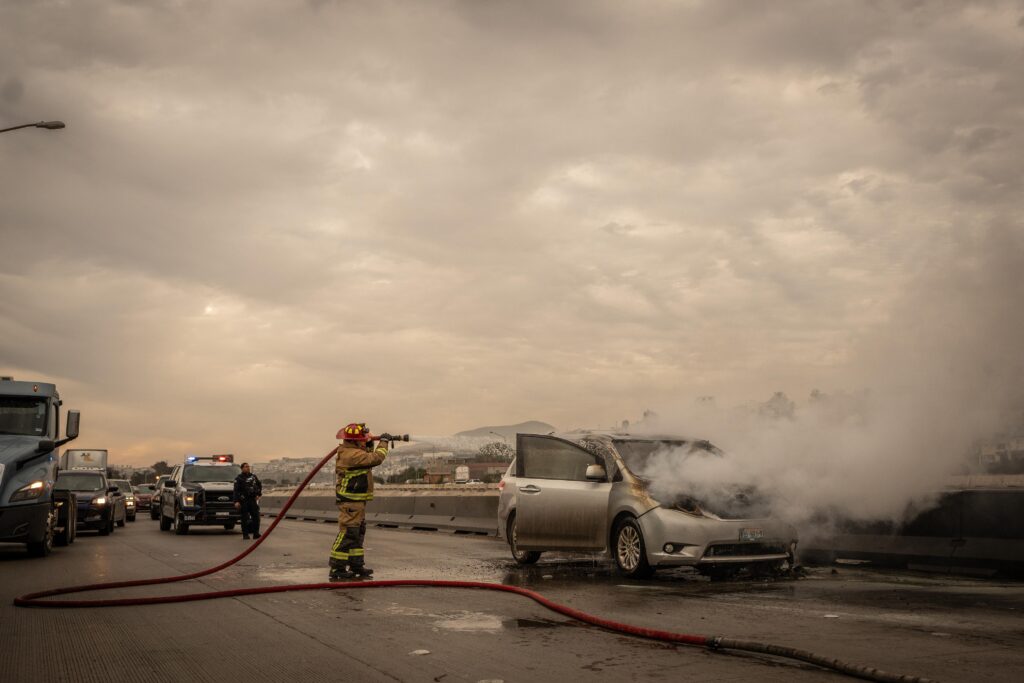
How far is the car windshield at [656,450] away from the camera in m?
12.7

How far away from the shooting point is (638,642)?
7.48m

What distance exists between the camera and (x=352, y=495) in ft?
41.3

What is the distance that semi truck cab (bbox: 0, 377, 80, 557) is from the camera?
53.2 feet

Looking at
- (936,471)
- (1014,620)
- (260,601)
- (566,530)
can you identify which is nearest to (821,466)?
(936,471)

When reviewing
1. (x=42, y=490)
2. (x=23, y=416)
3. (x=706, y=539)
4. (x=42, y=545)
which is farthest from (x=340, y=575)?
(x=23, y=416)

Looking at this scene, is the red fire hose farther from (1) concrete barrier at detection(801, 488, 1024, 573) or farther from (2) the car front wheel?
(1) concrete barrier at detection(801, 488, 1024, 573)

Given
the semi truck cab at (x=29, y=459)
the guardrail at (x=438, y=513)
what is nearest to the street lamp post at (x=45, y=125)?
the semi truck cab at (x=29, y=459)

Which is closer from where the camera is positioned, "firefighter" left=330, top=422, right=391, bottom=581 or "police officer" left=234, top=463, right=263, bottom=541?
"firefighter" left=330, top=422, right=391, bottom=581

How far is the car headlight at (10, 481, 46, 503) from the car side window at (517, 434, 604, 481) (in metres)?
8.80

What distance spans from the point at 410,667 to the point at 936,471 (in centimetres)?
792

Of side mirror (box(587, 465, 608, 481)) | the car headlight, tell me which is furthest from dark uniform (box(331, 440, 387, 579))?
the car headlight

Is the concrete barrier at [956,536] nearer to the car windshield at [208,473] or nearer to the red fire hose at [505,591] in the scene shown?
the red fire hose at [505,591]

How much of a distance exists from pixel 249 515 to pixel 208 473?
5.45 meters

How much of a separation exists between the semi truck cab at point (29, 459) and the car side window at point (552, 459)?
885cm
